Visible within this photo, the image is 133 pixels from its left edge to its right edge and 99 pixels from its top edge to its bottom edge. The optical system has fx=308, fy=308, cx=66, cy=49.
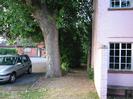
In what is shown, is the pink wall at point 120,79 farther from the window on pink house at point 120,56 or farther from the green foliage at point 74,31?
the green foliage at point 74,31

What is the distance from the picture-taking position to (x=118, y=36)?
16156 mm

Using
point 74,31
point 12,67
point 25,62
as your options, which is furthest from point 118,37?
point 74,31

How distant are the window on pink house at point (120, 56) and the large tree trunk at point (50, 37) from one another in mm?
5012

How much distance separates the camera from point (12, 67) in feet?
62.5

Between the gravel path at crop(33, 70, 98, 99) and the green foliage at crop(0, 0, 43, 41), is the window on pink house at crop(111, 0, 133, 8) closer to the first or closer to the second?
the gravel path at crop(33, 70, 98, 99)

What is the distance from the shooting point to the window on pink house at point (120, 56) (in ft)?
53.2

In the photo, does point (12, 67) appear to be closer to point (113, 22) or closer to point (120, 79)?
point (120, 79)

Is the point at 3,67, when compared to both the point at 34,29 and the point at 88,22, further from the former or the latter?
the point at 88,22

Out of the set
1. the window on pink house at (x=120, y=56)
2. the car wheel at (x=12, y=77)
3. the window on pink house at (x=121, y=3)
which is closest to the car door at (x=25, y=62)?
the car wheel at (x=12, y=77)

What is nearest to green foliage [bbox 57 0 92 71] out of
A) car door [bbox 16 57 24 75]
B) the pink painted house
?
car door [bbox 16 57 24 75]

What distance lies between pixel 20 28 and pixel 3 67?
4632mm

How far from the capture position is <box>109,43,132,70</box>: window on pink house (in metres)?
16.2

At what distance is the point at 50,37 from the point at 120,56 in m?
5.58

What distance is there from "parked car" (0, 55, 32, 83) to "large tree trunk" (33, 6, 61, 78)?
80.6 inches
